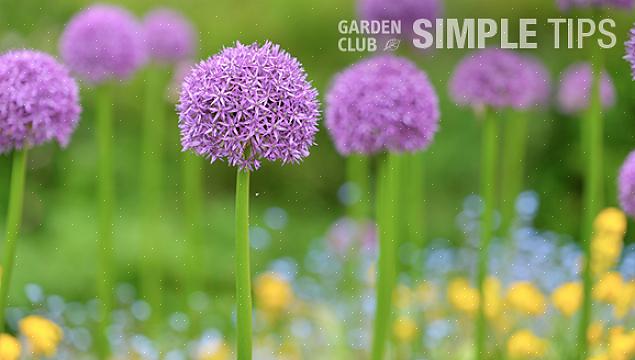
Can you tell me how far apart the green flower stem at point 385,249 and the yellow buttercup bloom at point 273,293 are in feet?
6.03

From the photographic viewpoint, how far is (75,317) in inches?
161

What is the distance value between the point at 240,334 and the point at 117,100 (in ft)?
15.7

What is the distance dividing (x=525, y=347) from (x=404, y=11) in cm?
133

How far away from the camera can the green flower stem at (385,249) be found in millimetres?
2031

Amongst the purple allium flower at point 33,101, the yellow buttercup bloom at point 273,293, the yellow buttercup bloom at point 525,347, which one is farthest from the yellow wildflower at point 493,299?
the purple allium flower at point 33,101

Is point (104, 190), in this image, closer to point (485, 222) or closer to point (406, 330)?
point (485, 222)

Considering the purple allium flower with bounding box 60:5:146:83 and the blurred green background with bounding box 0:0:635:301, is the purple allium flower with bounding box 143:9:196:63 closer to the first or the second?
the purple allium flower with bounding box 60:5:146:83

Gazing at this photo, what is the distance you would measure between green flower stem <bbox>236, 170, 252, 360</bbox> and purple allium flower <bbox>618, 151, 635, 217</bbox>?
910 mm

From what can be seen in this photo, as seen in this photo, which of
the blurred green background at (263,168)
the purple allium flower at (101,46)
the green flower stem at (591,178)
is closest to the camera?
the green flower stem at (591,178)

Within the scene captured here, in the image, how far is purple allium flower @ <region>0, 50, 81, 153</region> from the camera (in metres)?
1.88

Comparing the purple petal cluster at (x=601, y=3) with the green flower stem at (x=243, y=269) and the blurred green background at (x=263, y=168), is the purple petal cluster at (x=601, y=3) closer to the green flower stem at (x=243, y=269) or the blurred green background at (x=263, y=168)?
the green flower stem at (x=243, y=269)

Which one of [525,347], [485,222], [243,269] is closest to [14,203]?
[243,269]

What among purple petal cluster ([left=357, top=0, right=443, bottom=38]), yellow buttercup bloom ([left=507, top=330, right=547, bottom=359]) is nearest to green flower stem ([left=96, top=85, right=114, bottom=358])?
purple petal cluster ([left=357, top=0, right=443, bottom=38])

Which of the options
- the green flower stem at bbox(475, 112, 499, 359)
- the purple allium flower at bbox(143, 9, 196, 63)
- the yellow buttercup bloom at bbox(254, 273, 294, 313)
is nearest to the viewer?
the green flower stem at bbox(475, 112, 499, 359)
